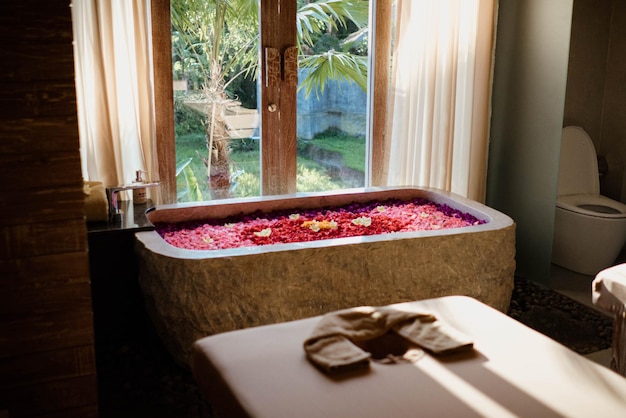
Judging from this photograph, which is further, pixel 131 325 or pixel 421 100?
pixel 421 100

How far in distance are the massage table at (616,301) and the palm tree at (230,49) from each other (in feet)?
6.91

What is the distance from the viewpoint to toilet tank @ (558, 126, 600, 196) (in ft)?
13.8

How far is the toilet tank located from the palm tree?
139 centimetres

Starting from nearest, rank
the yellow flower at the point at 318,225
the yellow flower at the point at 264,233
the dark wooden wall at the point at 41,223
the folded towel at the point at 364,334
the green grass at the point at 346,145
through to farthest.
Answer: the dark wooden wall at the point at 41,223
the folded towel at the point at 364,334
the yellow flower at the point at 264,233
the yellow flower at the point at 318,225
the green grass at the point at 346,145

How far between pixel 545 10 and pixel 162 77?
214 cm

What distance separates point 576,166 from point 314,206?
178cm

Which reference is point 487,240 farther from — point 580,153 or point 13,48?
point 13,48

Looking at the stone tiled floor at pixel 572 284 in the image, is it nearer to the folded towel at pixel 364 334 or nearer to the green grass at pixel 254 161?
the green grass at pixel 254 161

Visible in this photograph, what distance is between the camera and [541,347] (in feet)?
6.15

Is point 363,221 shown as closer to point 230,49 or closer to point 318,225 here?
point 318,225

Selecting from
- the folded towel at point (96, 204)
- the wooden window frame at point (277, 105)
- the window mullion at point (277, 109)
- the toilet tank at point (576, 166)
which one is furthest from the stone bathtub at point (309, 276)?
the toilet tank at point (576, 166)

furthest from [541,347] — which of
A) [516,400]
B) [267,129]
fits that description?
[267,129]

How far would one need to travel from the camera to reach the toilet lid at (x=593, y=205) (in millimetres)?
3859

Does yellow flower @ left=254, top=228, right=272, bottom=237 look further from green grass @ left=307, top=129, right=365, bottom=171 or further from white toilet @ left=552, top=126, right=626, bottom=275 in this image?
white toilet @ left=552, top=126, right=626, bottom=275
